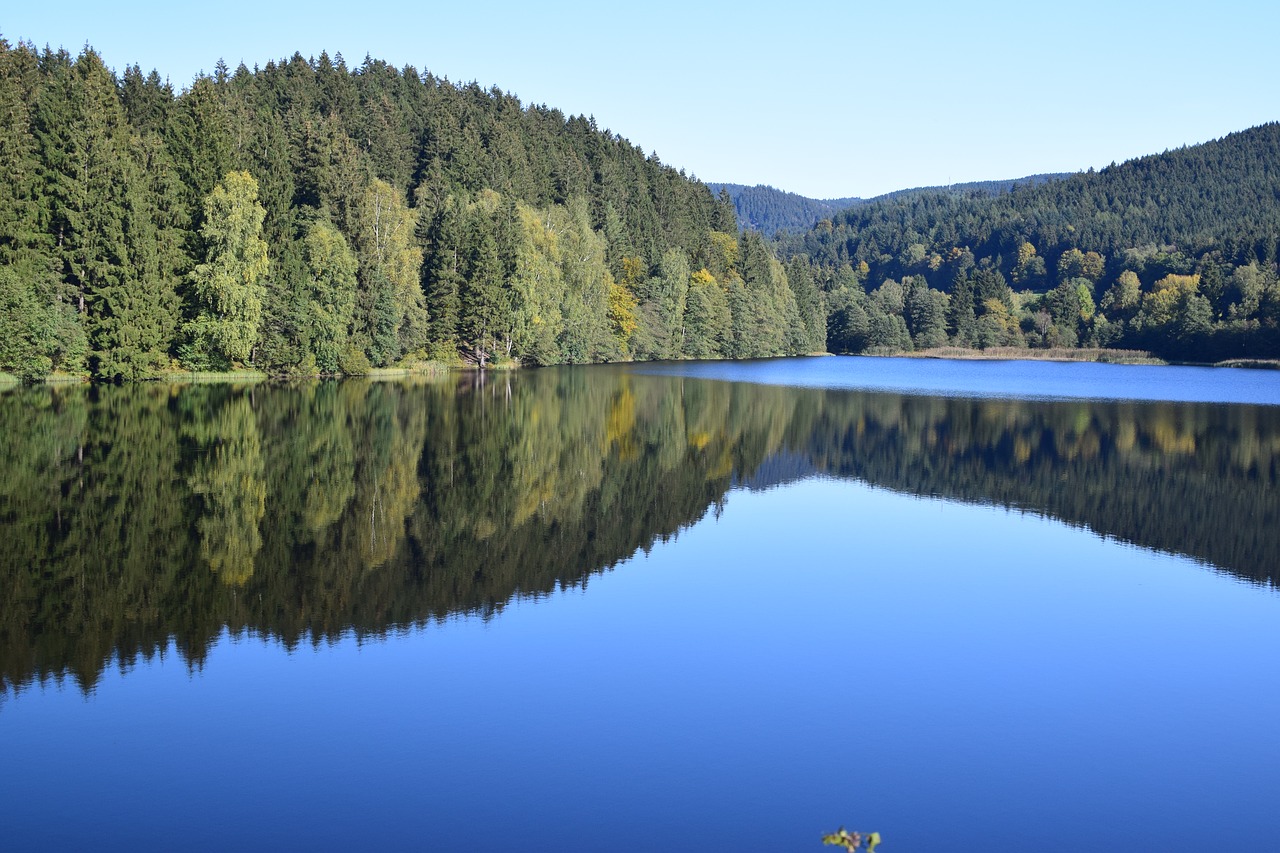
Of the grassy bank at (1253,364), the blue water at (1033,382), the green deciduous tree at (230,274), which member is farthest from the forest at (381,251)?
the blue water at (1033,382)

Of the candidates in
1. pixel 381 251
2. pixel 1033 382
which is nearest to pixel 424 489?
pixel 381 251

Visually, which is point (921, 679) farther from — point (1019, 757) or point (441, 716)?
point (441, 716)

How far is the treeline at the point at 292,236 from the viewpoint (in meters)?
53.6

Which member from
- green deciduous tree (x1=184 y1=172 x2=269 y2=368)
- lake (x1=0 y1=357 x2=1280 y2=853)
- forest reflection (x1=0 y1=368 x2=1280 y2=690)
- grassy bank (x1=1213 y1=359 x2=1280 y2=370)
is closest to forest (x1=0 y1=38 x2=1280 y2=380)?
green deciduous tree (x1=184 y1=172 x2=269 y2=368)

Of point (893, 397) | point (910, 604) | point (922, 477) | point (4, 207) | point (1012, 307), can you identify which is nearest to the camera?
point (910, 604)

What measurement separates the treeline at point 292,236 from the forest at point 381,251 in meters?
0.16

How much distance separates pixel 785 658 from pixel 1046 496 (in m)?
15.7

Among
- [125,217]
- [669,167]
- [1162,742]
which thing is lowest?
[1162,742]

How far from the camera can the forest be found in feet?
177

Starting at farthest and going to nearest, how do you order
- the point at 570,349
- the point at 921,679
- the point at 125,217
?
Answer: the point at 570,349 < the point at 125,217 < the point at 921,679

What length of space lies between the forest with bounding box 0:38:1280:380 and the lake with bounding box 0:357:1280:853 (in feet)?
90.8

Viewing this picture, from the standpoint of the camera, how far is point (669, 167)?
465 feet

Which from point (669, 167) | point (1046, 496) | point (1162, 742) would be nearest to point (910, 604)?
point (1162, 742)

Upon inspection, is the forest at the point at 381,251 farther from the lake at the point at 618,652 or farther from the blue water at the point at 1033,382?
the lake at the point at 618,652
